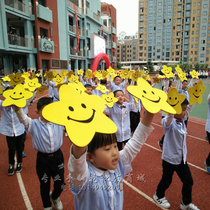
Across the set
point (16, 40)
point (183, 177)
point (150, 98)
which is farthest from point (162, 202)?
point (16, 40)

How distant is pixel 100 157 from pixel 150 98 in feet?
1.84

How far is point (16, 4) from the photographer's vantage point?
16.0 m

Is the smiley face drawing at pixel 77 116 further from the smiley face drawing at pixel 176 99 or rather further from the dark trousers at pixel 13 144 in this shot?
the dark trousers at pixel 13 144

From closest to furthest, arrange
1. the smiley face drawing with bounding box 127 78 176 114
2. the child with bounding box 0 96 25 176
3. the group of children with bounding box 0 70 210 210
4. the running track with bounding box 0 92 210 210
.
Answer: the smiley face drawing with bounding box 127 78 176 114 → the group of children with bounding box 0 70 210 210 → the running track with bounding box 0 92 210 210 → the child with bounding box 0 96 25 176

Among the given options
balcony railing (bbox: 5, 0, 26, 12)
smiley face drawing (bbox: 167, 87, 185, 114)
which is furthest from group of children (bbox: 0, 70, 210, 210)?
balcony railing (bbox: 5, 0, 26, 12)

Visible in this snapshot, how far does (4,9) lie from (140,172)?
55.4ft

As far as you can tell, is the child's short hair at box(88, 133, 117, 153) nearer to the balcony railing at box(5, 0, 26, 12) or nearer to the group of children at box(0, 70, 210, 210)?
the group of children at box(0, 70, 210, 210)

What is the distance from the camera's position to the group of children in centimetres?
130

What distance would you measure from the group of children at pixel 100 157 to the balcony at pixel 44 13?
16.2 meters

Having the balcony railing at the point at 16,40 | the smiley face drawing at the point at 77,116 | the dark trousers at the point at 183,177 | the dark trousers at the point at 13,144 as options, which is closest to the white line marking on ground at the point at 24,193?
the dark trousers at the point at 13,144

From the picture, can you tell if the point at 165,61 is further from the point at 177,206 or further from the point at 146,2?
the point at 177,206

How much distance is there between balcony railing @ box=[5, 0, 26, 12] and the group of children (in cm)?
1525

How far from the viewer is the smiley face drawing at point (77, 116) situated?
0.91 metres

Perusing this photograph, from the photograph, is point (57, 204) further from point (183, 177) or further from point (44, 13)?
point (44, 13)
